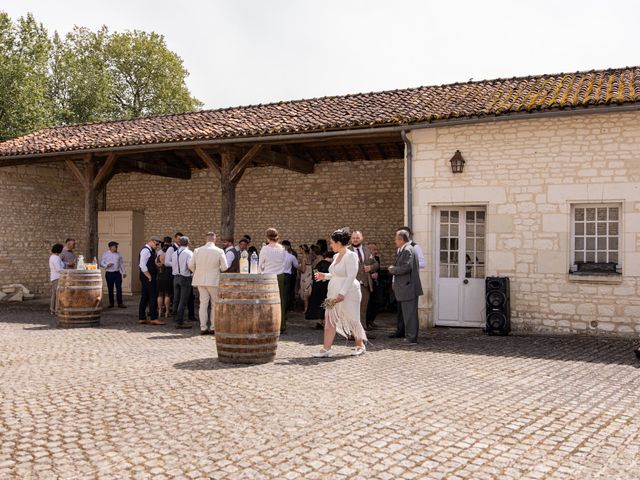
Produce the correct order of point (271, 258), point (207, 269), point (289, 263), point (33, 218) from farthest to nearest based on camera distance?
point (33, 218), point (289, 263), point (271, 258), point (207, 269)

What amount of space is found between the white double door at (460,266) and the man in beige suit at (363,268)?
1.47 meters

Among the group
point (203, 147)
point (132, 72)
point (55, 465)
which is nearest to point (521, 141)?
point (203, 147)

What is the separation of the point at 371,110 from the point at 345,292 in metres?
5.44

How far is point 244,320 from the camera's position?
6094mm

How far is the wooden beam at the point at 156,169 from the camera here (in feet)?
45.7

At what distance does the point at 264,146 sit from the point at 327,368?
246 inches

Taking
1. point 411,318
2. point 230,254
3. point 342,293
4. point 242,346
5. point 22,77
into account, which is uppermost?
point 22,77

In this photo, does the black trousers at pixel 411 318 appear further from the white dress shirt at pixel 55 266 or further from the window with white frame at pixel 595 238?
the white dress shirt at pixel 55 266

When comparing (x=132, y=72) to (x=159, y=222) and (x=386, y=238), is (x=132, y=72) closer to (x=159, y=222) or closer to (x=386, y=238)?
(x=159, y=222)

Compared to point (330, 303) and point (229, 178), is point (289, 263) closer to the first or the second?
point (229, 178)

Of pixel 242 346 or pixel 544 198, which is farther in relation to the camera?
pixel 544 198

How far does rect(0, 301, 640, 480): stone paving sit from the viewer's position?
3.25 meters

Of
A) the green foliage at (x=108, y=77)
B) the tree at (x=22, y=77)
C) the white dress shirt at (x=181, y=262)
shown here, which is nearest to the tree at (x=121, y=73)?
the green foliage at (x=108, y=77)

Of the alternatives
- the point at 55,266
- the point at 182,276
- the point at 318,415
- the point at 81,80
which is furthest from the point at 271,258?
the point at 81,80
